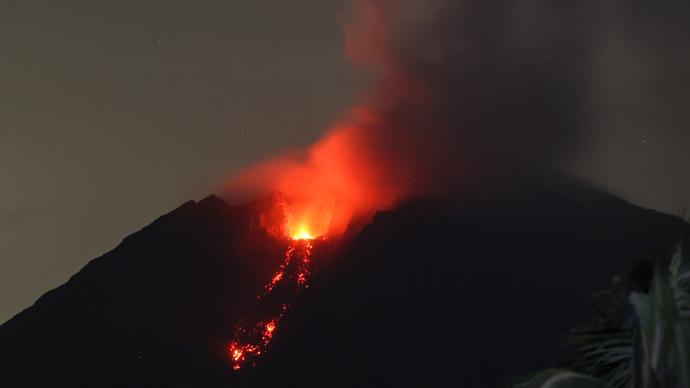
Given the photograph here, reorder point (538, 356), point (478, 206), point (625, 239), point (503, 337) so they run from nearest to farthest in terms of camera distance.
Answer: point (538, 356), point (503, 337), point (625, 239), point (478, 206)

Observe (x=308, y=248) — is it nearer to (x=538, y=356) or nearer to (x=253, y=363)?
(x=253, y=363)

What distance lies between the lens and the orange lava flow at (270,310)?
14588 centimetres

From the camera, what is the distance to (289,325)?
148 m

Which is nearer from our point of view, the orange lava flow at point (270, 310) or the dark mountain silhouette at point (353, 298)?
the dark mountain silhouette at point (353, 298)

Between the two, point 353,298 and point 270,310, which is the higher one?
point 270,310

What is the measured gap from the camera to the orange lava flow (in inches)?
5743

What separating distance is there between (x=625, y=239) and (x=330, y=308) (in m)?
56.7

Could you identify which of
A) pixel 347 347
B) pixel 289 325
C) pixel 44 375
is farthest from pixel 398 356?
pixel 44 375

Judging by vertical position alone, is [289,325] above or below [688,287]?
above

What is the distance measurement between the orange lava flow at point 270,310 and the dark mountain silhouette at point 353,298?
1.81 meters

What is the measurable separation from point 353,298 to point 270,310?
50.2ft

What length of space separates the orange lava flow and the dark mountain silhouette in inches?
71.3

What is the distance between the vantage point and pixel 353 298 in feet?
513

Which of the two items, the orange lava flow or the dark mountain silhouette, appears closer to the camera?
the dark mountain silhouette
